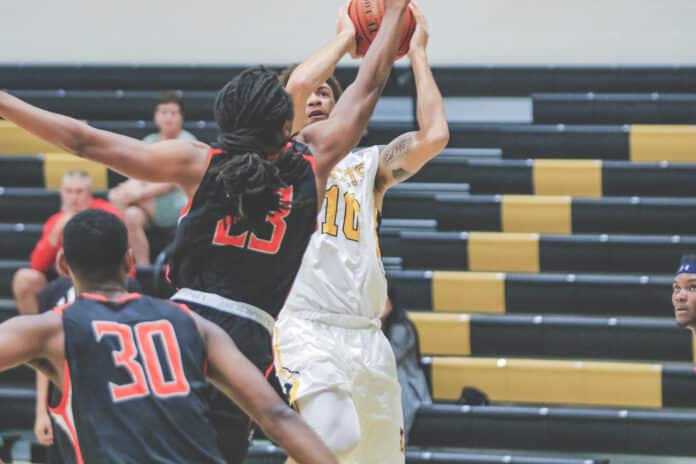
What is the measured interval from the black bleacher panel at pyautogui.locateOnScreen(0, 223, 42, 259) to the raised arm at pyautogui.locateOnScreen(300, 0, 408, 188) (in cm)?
475

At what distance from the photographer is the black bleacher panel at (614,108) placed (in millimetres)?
9008

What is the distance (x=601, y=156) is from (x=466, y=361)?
6.41ft

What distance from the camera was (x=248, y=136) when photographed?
407cm

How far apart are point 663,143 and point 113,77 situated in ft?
12.9

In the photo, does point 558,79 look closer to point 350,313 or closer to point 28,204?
point 28,204

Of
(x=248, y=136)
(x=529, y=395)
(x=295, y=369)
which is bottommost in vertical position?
(x=529, y=395)

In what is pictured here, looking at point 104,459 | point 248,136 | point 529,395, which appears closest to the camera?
point 104,459

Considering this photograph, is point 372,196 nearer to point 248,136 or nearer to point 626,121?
point 248,136

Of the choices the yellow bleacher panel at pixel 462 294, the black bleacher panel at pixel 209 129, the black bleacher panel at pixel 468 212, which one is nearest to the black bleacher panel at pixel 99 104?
the black bleacher panel at pixel 209 129

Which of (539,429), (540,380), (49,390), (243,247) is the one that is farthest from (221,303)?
(540,380)

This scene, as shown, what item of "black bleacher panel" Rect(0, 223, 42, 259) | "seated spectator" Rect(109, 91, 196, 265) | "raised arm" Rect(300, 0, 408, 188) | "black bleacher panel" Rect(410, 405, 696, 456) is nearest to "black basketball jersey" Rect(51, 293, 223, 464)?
"raised arm" Rect(300, 0, 408, 188)

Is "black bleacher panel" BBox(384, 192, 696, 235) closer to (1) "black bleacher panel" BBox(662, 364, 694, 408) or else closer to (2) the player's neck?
(1) "black bleacher panel" BBox(662, 364, 694, 408)

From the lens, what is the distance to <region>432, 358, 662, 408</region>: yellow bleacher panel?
757 centimetres

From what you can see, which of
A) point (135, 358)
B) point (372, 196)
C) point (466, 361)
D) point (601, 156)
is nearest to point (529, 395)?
point (466, 361)
